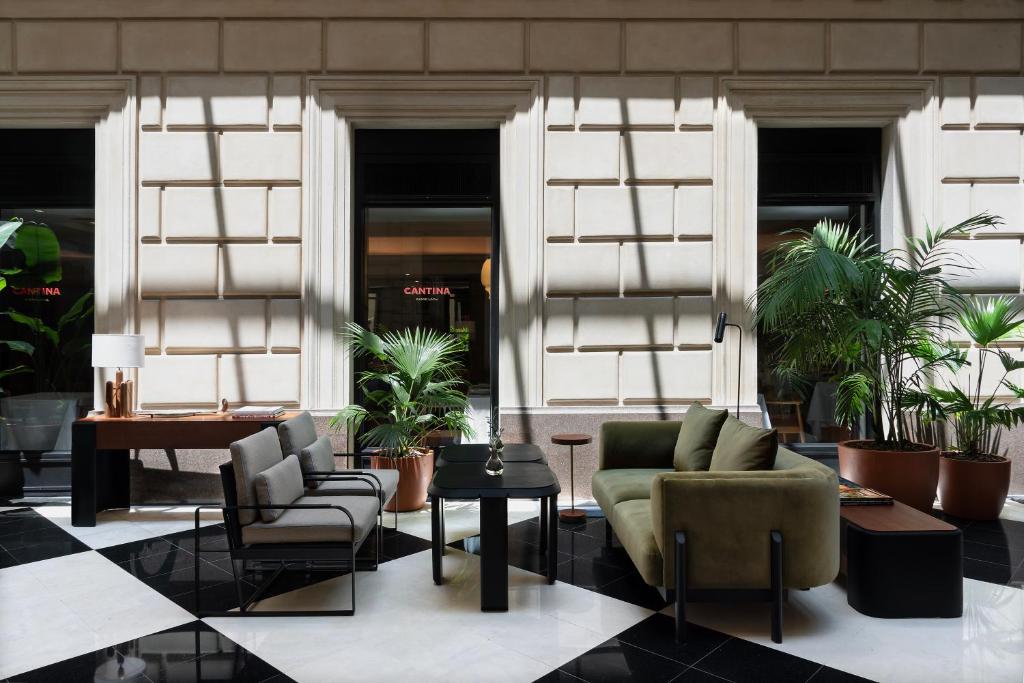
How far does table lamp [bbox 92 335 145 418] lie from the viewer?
5.70 metres

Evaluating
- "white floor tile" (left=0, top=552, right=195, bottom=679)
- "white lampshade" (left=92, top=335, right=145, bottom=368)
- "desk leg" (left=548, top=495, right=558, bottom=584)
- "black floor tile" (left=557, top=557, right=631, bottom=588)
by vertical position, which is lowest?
"white floor tile" (left=0, top=552, right=195, bottom=679)

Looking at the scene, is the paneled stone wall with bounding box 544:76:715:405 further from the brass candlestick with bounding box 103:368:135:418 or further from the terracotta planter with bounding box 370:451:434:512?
the brass candlestick with bounding box 103:368:135:418

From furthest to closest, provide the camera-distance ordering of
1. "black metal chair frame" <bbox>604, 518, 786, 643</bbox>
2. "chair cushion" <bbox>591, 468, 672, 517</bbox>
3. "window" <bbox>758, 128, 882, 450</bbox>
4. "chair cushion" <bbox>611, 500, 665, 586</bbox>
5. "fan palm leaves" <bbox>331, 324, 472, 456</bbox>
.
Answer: "window" <bbox>758, 128, 882, 450</bbox>, "fan palm leaves" <bbox>331, 324, 472, 456</bbox>, "chair cushion" <bbox>591, 468, 672, 517</bbox>, "chair cushion" <bbox>611, 500, 665, 586</bbox>, "black metal chair frame" <bbox>604, 518, 786, 643</bbox>

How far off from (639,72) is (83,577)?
20.4 ft

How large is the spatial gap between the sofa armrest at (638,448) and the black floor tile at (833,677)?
7.68 feet

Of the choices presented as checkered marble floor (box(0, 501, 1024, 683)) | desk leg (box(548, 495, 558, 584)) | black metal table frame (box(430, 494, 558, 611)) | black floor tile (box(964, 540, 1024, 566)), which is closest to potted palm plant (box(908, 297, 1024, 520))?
black floor tile (box(964, 540, 1024, 566))

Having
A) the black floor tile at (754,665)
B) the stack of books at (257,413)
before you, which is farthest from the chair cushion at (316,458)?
the black floor tile at (754,665)

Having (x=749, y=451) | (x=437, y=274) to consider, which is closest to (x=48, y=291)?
(x=437, y=274)

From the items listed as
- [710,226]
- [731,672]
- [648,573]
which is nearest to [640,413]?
[710,226]

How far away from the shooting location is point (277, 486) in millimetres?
3984

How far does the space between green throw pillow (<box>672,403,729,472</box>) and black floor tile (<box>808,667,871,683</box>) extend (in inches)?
65.9

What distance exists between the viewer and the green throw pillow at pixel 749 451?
3875mm

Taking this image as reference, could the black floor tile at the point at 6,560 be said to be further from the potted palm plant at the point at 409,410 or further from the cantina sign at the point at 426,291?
the cantina sign at the point at 426,291

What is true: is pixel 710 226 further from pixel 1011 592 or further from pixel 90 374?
pixel 90 374
